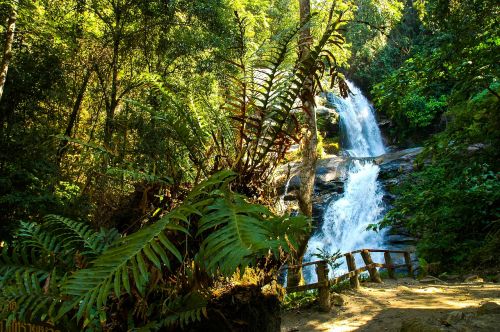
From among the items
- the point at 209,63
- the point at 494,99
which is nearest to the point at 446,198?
the point at 494,99

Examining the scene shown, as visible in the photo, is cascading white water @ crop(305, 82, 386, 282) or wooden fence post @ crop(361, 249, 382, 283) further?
cascading white water @ crop(305, 82, 386, 282)

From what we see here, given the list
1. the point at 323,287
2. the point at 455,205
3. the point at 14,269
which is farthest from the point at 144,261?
the point at 455,205

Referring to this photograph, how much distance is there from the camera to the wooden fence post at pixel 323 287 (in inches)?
235

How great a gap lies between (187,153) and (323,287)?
4053mm

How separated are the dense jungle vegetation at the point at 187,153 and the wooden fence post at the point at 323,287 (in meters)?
1.22

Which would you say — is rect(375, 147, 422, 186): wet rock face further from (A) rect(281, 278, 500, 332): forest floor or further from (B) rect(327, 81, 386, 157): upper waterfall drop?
(A) rect(281, 278, 500, 332): forest floor

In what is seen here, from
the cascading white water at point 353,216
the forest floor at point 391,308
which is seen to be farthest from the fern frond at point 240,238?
the cascading white water at point 353,216

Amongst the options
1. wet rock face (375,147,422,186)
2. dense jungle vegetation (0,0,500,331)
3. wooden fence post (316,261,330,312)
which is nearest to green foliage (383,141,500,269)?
dense jungle vegetation (0,0,500,331)

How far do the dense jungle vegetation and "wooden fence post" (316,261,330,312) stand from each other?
4.00 ft

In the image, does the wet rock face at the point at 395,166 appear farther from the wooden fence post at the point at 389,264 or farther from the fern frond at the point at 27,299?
the fern frond at the point at 27,299

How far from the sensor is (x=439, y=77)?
548cm

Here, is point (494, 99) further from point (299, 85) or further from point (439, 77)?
point (299, 85)

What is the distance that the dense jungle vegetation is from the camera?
A: 1548 millimetres

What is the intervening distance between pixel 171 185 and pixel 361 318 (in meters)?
4.56
